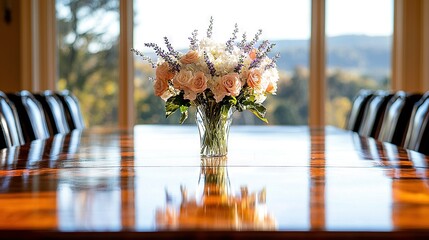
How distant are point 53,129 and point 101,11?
1854 mm

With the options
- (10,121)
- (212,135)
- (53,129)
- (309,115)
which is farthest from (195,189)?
(309,115)

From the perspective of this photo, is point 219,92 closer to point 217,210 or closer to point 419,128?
point 217,210

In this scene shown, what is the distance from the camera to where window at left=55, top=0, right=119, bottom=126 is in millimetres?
5254

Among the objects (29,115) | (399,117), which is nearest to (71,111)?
(29,115)

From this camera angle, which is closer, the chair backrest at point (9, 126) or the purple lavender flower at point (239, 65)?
the purple lavender flower at point (239, 65)

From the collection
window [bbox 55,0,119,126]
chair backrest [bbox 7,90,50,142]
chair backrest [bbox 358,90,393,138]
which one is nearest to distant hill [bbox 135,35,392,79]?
window [bbox 55,0,119,126]

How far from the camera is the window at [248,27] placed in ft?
17.2

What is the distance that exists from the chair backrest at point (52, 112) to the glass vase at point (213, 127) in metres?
1.70

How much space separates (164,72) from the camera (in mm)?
2023

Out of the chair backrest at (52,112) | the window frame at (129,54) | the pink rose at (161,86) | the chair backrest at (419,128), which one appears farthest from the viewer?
the window frame at (129,54)

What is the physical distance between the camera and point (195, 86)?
1.95 m

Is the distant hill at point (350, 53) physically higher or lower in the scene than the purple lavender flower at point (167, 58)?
higher

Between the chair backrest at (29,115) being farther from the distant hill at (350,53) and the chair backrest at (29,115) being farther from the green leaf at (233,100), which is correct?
the distant hill at (350,53)

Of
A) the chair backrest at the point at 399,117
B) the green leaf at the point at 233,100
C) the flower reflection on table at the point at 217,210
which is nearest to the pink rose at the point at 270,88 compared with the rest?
the green leaf at the point at 233,100
